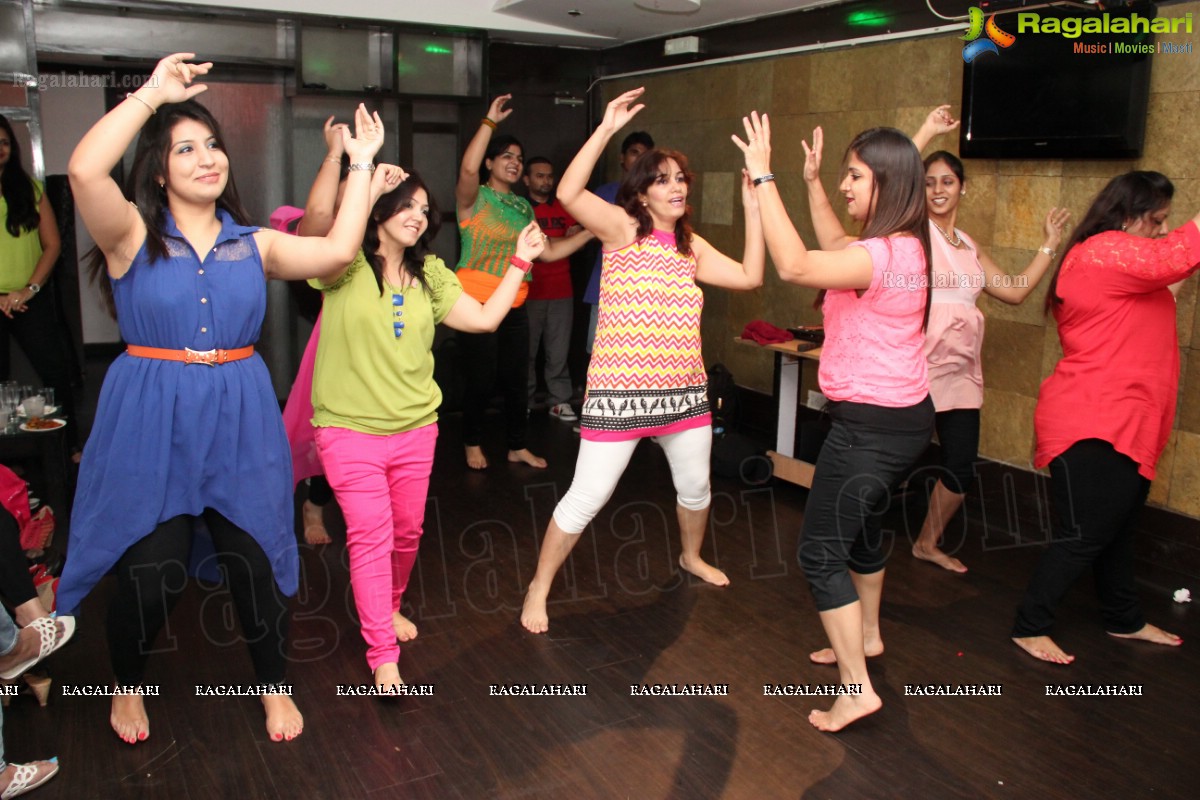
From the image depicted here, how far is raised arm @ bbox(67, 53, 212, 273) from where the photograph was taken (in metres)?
2.24

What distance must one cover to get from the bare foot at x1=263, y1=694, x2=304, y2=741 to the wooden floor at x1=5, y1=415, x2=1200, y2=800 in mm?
38

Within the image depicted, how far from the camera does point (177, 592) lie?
262 centimetres

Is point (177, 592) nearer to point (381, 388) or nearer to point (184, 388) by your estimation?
point (184, 388)

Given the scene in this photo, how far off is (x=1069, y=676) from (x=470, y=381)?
3.18 m

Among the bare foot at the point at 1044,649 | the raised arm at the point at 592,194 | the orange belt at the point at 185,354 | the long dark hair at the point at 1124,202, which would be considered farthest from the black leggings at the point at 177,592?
the long dark hair at the point at 1124,202

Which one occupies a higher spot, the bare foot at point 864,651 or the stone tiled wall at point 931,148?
the stone tiled wall at point 931,148

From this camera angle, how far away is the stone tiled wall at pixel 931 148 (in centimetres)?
392

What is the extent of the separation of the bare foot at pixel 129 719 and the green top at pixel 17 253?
2837 mm

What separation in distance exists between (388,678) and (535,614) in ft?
2.17

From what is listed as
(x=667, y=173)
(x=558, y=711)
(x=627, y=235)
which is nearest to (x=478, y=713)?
(x=558, y=711)

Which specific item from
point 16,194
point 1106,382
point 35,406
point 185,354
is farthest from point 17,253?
point 1106,382

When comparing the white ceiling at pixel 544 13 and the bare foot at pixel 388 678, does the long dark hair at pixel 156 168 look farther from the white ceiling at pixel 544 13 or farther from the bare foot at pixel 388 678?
the white ceiling at pixel 544 13

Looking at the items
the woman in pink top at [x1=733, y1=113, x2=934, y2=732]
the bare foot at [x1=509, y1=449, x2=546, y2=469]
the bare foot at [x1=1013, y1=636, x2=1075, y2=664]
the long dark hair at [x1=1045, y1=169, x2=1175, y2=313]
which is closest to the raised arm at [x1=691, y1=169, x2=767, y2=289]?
the woman in pink top at [x1=733, y1=113, x2=934, y2=732]

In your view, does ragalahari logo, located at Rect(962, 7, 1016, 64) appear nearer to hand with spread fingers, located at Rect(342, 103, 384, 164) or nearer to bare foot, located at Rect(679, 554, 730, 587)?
bare foot, located at Rect(679, 554, 730, 587)
